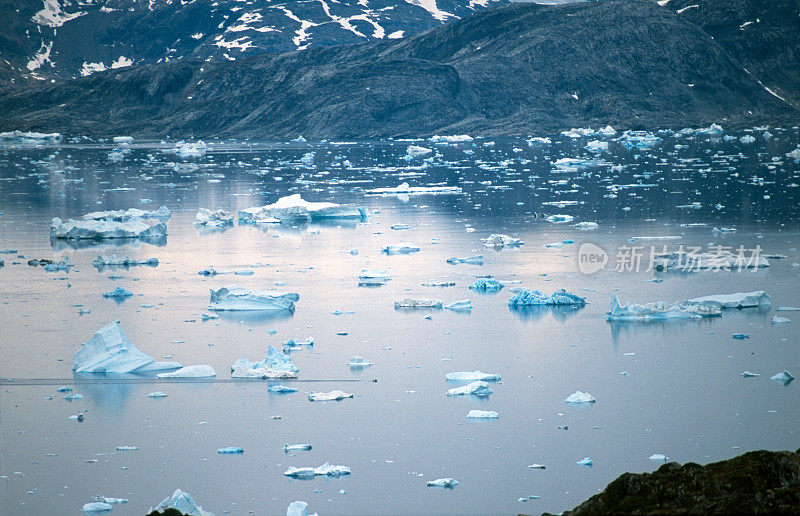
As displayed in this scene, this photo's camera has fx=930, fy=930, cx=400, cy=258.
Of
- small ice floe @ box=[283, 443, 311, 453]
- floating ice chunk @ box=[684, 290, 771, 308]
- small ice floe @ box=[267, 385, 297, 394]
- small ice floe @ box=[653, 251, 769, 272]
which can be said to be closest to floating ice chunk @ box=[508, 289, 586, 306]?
floating ice chunk @ box=[684, 290, 771, 308]

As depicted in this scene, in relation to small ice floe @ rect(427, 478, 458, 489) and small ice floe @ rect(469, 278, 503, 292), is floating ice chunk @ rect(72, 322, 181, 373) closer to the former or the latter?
small ice floe @ rect(427, 478, 458, 489)

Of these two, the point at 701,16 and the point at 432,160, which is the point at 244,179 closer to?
the point at 432,160

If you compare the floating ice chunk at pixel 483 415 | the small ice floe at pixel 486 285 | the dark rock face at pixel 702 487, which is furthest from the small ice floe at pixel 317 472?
the small ice floe at pixel 486 285

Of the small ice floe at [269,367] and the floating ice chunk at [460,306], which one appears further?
the floating ice chunk at [460,306]

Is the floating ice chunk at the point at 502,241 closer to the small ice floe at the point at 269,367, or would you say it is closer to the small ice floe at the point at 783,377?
the small ice floe at the point at 269,367

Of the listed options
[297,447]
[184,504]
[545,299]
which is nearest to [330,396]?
[297,447]

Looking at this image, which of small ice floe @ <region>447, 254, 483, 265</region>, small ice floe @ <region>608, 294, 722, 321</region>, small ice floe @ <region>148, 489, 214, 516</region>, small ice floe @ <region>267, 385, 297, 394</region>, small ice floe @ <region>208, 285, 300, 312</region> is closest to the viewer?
small ice floe @ <region>148, 489, 214, 516</region>

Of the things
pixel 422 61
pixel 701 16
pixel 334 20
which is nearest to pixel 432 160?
pixel 422 61
